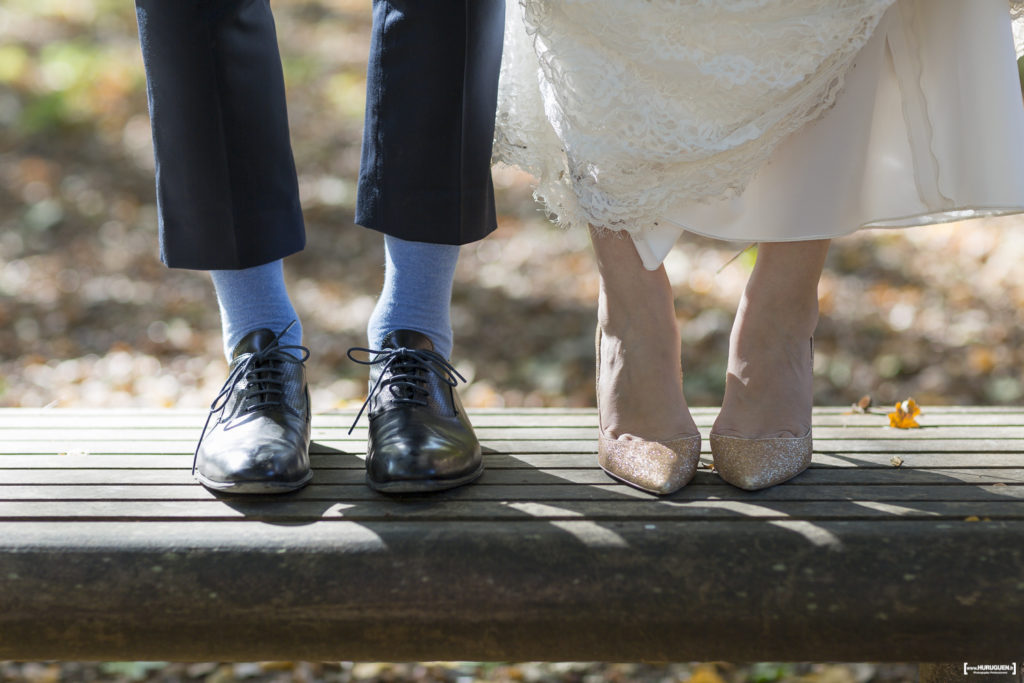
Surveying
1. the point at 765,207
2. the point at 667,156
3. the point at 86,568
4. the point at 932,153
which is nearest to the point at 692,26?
the point at 667,156

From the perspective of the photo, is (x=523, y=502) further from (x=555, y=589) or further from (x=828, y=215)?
(x=828, y=215)

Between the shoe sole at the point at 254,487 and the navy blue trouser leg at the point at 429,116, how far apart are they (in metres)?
0.40

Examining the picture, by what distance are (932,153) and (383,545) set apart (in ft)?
3.23

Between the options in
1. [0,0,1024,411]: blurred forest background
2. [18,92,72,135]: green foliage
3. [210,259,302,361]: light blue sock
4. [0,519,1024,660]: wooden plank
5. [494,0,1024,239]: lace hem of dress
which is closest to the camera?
[0,519,1024,660]: wooden plank

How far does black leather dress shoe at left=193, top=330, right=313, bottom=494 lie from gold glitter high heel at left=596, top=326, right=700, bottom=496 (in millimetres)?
469

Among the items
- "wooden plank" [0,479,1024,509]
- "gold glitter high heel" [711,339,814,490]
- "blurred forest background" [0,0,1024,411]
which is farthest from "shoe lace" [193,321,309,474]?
"blurred forest background" [0,0,1024,411]

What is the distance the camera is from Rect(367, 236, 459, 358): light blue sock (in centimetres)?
136

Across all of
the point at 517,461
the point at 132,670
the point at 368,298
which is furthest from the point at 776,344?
the point at 368,298

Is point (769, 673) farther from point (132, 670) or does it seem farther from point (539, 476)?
point (132, 670)

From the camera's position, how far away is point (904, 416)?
Result: 1610mm

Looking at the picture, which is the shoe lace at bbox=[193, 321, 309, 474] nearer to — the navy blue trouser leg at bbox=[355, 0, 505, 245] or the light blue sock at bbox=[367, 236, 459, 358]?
the light blue sock at bbox=[367, 236, 459, 358]

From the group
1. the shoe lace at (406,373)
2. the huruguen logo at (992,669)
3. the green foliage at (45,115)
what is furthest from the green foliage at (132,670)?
the green foliage at (45,115)

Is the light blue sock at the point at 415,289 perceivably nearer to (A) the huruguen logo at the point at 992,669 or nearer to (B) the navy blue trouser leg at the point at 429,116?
(B) the navy blue trouser leg at the point at 429,116

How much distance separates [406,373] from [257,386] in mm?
240
